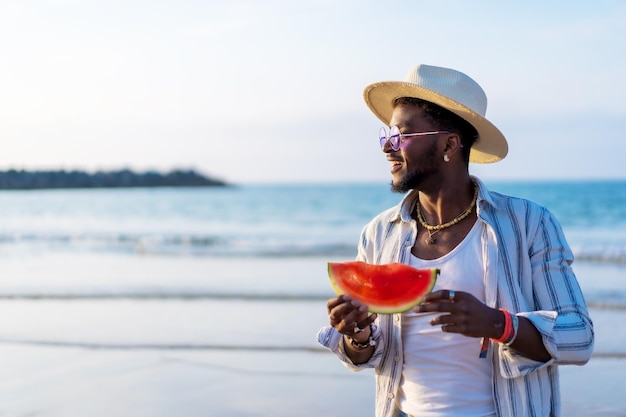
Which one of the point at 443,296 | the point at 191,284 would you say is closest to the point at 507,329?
the point at 443,296

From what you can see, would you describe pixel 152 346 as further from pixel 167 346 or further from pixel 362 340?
pixel 362 340

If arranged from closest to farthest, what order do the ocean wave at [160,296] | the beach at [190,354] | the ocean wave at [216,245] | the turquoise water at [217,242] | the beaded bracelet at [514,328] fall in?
the beaded bracelet at [514,328]
the beach at [190,354]
the ocean wave at [160,296]
the turquoise water at [217,242]
the ocean wave at [216,245]

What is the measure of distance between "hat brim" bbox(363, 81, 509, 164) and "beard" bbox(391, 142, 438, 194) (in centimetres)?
16

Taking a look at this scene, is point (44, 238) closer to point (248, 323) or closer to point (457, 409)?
point (248, 323)

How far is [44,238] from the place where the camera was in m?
21.0

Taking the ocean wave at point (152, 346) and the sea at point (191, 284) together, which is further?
the sea at point (191, 284)

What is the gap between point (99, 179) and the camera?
228 feet

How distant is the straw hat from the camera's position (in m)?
2.71

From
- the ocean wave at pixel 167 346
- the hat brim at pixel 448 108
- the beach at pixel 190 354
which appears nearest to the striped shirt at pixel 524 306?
the hat brim at pixel 448 108

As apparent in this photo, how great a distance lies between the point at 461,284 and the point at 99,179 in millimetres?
69604

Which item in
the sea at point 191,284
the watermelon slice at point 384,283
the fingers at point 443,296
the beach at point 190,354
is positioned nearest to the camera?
the fingers at point 443,296

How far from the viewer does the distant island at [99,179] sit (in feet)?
191

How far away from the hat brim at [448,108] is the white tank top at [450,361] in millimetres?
352

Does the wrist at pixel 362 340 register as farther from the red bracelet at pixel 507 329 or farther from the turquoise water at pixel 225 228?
the turquoise water at pixel 225 228
